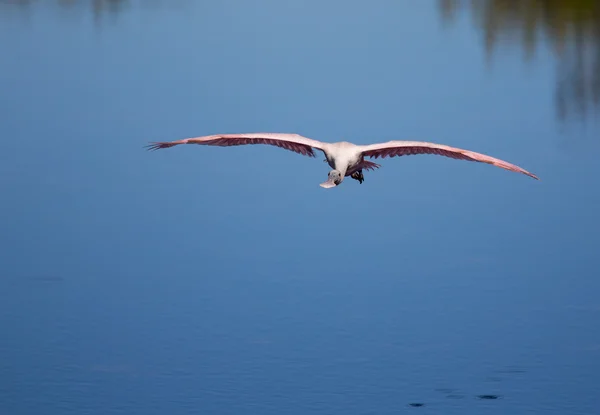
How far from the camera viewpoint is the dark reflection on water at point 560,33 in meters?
41.6

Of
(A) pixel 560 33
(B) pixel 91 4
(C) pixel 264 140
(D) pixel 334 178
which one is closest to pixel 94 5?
(B) pixel 91 4

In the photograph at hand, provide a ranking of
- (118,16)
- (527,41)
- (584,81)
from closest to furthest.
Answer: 1. (584,81)
2. (527,41)
3. (118,16)

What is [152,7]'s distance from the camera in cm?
4941

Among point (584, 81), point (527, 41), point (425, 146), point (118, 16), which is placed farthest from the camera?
point (118, 16)

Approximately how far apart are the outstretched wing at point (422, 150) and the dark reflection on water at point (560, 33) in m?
17.6

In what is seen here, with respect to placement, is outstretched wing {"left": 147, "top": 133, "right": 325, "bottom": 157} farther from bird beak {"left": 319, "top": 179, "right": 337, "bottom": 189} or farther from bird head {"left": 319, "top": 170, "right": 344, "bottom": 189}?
bird beak {"left": 319, "top": 179, "right": 337, "bottom": 189}

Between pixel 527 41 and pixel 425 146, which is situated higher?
pixel 527 41

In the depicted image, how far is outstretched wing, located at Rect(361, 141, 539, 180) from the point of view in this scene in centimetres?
2142

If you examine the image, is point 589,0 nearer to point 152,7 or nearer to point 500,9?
point 500,9

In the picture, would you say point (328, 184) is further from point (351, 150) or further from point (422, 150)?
point (422, 150)

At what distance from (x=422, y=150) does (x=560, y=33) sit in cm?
2495

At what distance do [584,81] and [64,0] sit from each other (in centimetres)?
1695

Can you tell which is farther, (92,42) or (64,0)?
(64,0)

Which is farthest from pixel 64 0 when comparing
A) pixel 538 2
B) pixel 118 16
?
pixel 538 2
